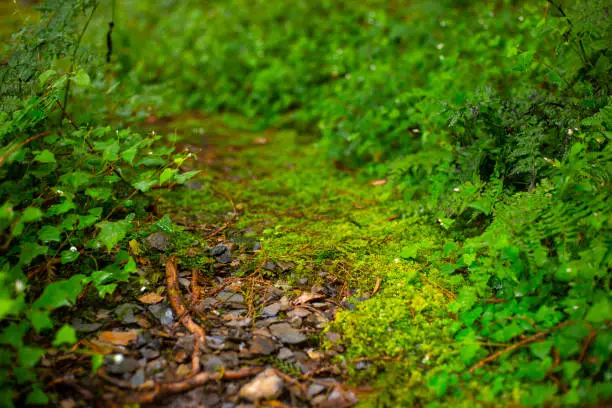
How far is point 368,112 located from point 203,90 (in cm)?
319

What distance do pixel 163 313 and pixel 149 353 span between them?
0.31 metres

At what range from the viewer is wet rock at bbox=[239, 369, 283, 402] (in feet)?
7.34

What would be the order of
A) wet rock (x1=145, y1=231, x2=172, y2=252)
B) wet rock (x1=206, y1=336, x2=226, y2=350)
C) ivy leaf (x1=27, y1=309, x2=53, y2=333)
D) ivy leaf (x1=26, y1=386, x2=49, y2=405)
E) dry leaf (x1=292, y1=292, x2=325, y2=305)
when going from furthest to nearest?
wet rock (x1=145, y1=231, x2=172, y2=252), dry leaf (x1=292, y1=292, x2=325, y2=305), wet rock (x1=206, y1=336, x2=226, y2=350), ivy leaf (x1=27, y1=309, x2=53, y2=333), ivy leaf (x1=26, y1=386, x2=49, y2=405)

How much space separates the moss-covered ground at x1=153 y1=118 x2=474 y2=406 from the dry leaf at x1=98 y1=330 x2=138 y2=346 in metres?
0.87

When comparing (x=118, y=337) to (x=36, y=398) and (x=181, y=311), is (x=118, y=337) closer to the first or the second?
(x=181, y=311)

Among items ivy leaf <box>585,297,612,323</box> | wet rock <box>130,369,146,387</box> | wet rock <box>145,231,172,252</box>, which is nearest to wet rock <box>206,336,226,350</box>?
wet rock <box>130,369,146,387</box>

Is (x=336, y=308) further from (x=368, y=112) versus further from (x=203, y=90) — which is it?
(x=203, y=90)

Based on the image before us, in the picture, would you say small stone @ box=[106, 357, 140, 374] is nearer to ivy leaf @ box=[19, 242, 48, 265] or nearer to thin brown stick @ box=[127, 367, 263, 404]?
thin brown stick @ box=[127, 367, 263, 404]

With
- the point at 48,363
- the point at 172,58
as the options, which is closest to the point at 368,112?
the point at 48,363

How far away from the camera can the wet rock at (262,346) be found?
250 cm

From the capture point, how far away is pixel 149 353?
2434 mm

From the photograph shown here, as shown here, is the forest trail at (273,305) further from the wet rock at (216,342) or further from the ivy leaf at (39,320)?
the ivy leaf at (39,320)

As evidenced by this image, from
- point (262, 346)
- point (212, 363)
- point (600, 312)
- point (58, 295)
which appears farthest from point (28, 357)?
point (600, 312)

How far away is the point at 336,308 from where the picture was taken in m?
2.83
